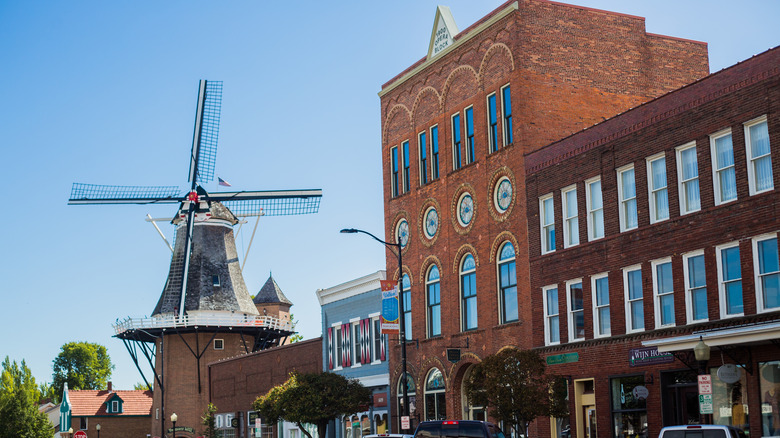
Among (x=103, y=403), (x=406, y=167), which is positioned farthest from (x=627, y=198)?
(x=103, y=403)

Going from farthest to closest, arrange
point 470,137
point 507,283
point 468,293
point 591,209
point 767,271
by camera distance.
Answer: point 470,137 < point 468,293 < point 507,283 < point 591,209 < point 767,271

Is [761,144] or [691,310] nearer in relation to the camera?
[761,144]

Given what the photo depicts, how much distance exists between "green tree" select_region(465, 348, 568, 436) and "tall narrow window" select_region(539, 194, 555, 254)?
16.2ft

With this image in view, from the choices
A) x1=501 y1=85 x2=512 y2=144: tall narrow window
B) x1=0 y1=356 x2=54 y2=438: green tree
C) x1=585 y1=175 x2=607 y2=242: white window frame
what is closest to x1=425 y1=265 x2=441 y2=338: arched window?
x1=501 y1=85 x2=512 y2=144: tall narrow window

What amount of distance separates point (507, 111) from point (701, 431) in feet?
65.8

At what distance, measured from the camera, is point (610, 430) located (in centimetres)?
3169

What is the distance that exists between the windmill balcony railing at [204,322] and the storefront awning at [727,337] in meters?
47.8

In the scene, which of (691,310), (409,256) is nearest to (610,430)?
(691,310)

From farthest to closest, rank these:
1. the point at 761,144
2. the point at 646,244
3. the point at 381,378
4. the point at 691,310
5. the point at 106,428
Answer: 1. the point at 106,428
2. the point at 381,378
3. the point at 646,244
4. the point at 691,310
5. the point at 761,144

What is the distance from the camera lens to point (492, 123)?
131 feet

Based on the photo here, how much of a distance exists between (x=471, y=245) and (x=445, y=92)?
714 centimetres

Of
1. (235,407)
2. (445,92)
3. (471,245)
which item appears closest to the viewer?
(471,245)

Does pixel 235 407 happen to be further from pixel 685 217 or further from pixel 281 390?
pixel 685 217

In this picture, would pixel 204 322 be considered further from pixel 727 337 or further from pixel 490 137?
pixel 727 337
